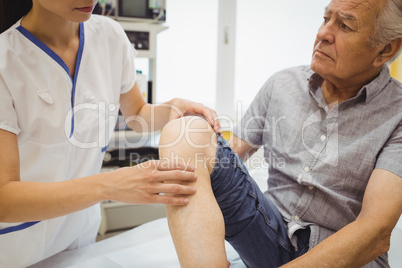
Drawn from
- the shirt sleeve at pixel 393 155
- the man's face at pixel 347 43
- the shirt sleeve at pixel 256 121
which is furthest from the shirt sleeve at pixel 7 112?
the shirt sleeve at pixel 393 155

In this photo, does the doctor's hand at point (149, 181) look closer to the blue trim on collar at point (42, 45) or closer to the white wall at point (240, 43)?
the blue trim on collar at point (42, 45)

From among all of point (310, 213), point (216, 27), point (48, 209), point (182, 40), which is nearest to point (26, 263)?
point (48, 209)

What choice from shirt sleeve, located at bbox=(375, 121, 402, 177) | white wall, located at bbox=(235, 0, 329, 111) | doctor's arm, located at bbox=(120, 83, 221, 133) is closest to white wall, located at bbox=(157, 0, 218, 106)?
white wall, located at bbox=(235, 0, 329, 111)

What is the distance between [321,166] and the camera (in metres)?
1.20

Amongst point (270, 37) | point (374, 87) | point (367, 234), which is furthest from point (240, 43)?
point (367, 234)

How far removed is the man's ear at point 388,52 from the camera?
1191 mm

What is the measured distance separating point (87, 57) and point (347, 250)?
3.34 ft

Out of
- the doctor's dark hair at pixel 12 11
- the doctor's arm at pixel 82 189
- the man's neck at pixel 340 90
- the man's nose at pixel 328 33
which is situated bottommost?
the doctor's arm at pixel 82 189

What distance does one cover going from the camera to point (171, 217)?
0.96 meters

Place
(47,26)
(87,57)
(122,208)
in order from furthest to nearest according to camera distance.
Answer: (122,208) < (87,57) < (47,26)

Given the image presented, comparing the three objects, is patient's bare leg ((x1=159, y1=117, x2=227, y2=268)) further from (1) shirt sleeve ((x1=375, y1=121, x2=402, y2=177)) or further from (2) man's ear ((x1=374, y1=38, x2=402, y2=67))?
(2) man's ear ((x1=374, y1=38, x2=402, y2=67))

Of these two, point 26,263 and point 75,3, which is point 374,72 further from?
point 26,263

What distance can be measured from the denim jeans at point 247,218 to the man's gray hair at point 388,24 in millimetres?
579

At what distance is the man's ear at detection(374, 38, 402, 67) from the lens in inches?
46.9
